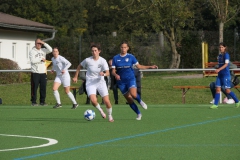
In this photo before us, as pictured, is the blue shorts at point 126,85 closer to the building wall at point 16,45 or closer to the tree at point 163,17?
the building wall at point 16,45

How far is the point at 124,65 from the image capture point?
60.1ft

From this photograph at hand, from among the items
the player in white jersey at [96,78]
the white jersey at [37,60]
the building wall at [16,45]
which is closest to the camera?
the player in white jersey at [96,78]

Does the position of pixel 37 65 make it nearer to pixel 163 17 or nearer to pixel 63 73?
pixel 63 73

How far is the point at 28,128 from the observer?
1641 centimetres

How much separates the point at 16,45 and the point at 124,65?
29.4 m

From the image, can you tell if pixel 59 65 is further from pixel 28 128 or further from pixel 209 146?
pixel 209 146

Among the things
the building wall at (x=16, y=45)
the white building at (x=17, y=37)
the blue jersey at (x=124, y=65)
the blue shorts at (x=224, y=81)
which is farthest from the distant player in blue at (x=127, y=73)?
the building wall at (x=16, y=45)

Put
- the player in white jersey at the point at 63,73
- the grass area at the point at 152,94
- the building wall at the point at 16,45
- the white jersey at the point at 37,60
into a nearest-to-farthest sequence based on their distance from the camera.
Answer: the player in white jersey at the point at 63,73
the white jersey at the point at 37,60
the grass area at the point at 152,94
the building wall at the point at 16,45

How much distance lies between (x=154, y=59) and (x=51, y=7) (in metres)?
31.4

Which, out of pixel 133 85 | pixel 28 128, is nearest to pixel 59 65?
pixel 133 85

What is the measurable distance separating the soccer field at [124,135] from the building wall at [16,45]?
2352 centimetres

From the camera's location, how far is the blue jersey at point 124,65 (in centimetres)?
1828

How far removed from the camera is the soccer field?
11.7m

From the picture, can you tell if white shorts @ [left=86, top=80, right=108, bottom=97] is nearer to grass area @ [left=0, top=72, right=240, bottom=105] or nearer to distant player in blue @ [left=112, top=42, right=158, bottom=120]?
distant player in blue @ [left=112, top=42, right=158, bottom=120]
